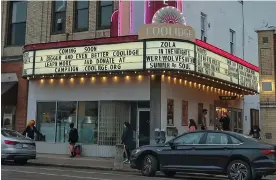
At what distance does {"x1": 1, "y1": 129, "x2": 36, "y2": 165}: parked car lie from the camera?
46.7ft

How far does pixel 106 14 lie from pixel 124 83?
423cm

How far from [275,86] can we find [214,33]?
266 inches

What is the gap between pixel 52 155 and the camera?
736 inches

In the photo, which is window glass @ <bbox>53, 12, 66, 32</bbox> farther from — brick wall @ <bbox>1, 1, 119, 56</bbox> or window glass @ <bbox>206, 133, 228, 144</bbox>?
window glass @ <bbox>206, 133, 228, 144</bbox>

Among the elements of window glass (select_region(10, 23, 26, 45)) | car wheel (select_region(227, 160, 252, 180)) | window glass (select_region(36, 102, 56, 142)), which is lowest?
car wheel (select_region(227, 160, 252, 180))

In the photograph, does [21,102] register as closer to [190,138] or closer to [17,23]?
[17,23]

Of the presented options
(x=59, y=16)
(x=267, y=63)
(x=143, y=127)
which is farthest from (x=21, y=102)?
(x=267, y=63)

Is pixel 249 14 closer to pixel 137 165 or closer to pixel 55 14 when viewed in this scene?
pixel 55 14

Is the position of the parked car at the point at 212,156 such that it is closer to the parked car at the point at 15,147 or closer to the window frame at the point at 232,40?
the parked car at the point at 15,147

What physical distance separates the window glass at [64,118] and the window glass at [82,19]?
4.28 m

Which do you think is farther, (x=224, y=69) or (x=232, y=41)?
(x=232, y=41)

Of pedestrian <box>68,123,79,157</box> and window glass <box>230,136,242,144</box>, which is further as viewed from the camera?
pedestrian <box>68,123,79,157</box>

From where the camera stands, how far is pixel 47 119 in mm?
19875

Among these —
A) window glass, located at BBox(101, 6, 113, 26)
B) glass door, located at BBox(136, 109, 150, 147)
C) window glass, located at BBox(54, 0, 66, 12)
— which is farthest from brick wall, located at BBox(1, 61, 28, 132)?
glass door, located at BBox(136, 109, 150, 147)
